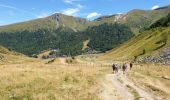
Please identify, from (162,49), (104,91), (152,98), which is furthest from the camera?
(162,49)

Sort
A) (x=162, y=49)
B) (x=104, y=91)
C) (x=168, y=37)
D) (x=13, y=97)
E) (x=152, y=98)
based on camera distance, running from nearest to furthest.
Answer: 1. (x=13, y=97)
2. (x=152, y=98)
3. (x=104, y=91)
4. (x=162, y=49)
5. (x=168, y=37)

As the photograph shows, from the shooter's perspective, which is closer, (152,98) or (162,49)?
(152,98)

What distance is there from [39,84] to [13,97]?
19.6ft

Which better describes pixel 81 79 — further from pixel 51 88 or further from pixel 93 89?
pixel 51 88

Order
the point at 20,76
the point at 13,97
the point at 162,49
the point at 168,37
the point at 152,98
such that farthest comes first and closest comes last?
1. the point at 168,37
2. the point at 162,49
3. the point at 20,76
4. the point at 152,98
5. the point at 13,97

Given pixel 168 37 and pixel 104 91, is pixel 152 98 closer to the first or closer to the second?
pixel 104 91

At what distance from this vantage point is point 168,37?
19238 centimetres

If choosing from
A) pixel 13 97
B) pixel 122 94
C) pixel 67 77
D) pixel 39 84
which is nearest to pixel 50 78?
pixel 67 77

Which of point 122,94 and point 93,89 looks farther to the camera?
point 93,89

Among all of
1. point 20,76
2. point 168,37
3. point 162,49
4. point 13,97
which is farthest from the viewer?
point 168,37

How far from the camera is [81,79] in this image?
40.1 m

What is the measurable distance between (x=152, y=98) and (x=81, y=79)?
10558mm

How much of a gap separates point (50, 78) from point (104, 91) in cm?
621

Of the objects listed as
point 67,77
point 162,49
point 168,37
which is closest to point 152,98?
point 67,77
